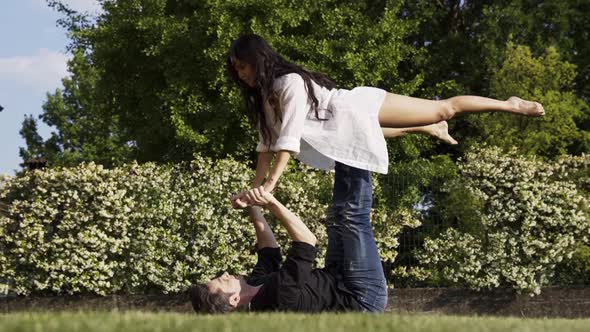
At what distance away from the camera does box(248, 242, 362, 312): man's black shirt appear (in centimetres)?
603

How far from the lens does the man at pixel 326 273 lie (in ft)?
20.0

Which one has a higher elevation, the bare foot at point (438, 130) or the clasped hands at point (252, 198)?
the bare foot at point (438, 130)

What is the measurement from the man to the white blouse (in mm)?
170

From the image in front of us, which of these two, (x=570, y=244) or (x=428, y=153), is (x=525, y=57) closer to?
(x=428, y=153)

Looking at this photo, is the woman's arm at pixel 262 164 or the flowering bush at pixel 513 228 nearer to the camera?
the woman's arm at pixel 262 164

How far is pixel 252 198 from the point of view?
6203 mm

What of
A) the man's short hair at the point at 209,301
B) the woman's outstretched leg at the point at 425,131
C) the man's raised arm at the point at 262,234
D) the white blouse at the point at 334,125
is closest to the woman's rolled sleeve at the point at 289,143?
the white blouse at the point at 334,125

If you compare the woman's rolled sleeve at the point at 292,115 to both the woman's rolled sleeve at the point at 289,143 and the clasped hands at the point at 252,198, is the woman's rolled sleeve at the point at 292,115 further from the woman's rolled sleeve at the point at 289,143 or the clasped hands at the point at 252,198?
the clasped hands at the point at 252,198

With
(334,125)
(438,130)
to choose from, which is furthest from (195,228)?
(334,125)

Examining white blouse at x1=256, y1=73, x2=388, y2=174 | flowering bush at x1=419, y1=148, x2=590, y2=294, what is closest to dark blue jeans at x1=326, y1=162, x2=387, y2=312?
white blouse at x1=256, y1=73, x2=388, y2=174

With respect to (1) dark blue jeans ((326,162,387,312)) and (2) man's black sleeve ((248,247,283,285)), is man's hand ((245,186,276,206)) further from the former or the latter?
(2) man's black sleeve ((248,247,283,285))

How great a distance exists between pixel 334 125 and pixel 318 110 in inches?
7.1

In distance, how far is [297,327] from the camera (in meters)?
3.84

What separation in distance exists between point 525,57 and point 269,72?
1504 cm
